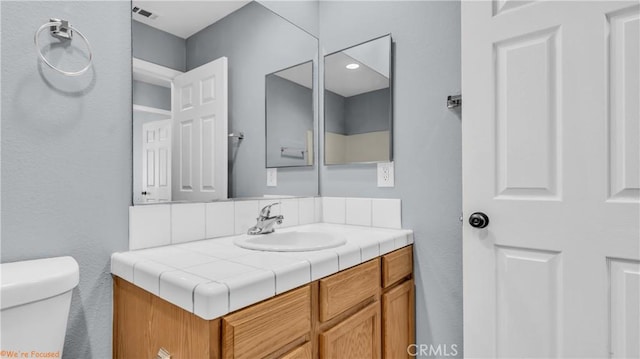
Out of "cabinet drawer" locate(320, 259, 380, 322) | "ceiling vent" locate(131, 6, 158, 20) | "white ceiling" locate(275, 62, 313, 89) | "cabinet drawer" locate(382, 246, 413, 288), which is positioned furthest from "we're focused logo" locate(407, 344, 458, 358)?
"ceiling vent" locate(131, 6, 158, 20)

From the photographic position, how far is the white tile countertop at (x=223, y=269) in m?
0.71

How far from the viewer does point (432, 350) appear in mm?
1440

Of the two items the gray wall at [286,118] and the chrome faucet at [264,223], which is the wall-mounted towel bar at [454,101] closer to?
the gray wall at [286,118]

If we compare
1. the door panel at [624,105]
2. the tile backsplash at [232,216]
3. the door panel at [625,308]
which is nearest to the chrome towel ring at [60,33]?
the tile backsplash at [232,216]

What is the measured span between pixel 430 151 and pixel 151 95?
46.6 inches

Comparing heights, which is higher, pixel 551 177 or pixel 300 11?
pixel 300 11

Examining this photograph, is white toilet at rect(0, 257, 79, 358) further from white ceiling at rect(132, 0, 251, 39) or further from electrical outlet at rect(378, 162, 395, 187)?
electrical outlet at rect(378, 162, 395, 187)

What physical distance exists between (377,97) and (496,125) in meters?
0.62

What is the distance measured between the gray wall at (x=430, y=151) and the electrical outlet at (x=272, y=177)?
52 centimetres

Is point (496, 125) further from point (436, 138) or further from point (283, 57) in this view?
point (283, 57)

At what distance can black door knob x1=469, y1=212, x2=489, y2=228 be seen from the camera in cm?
116

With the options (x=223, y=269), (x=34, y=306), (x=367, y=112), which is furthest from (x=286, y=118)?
(x=34, y=306)

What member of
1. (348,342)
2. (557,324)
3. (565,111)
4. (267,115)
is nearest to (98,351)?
(348,342)

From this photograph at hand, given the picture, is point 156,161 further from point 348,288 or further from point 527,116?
point 527,116
